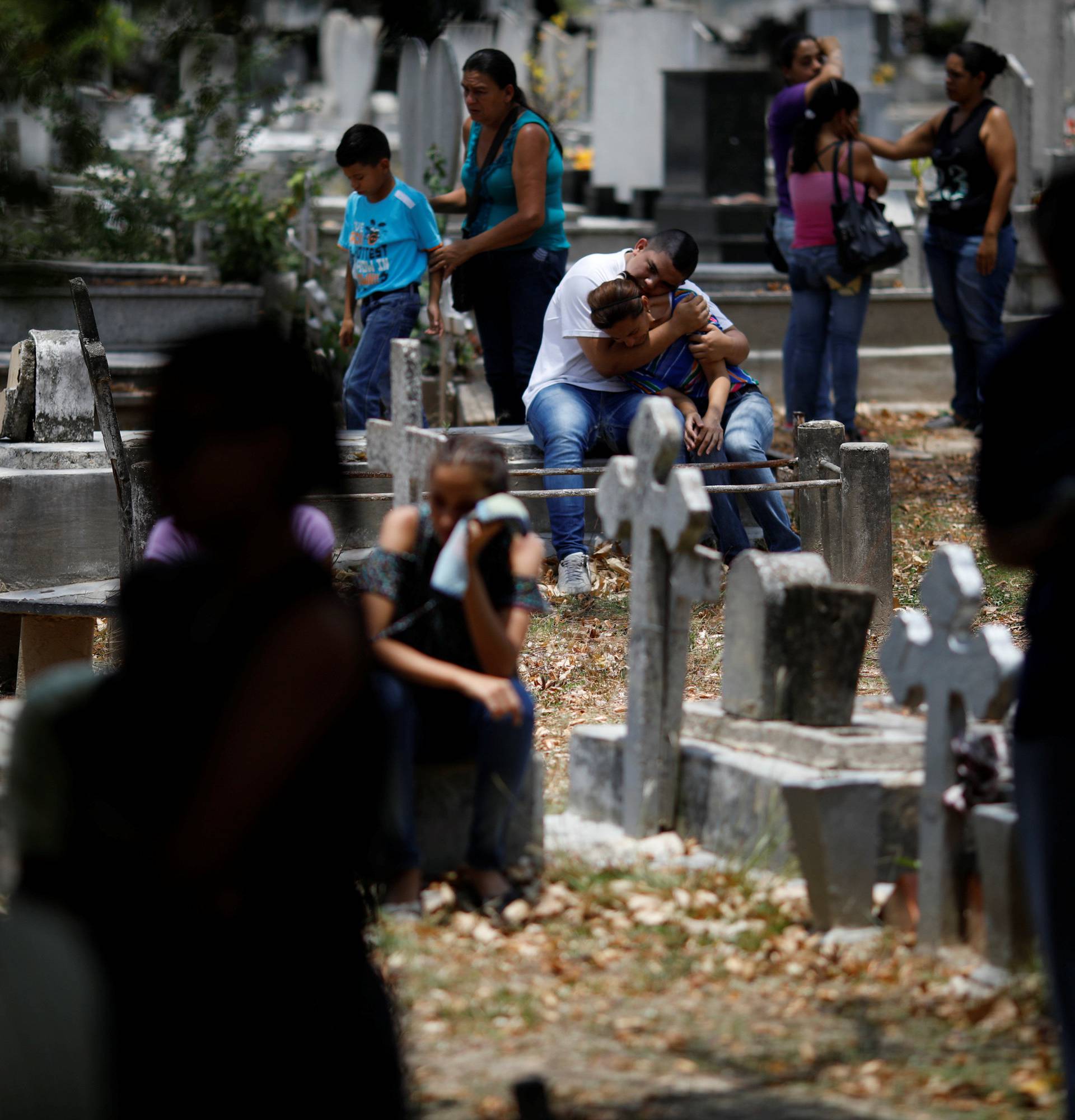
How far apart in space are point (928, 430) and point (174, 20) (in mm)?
8859

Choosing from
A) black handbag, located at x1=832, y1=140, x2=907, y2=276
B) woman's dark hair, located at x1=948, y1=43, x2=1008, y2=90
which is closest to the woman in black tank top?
woman's dark hair, located at x1=948, y1=43, x2=1008, y2=90

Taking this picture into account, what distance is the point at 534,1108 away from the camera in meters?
2.59

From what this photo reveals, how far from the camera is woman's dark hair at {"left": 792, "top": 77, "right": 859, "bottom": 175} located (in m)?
8.33

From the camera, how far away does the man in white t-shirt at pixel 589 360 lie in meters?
6.41

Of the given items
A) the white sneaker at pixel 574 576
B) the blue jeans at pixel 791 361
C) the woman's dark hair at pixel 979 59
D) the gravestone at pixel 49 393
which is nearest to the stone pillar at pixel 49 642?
the gravestone at pixel 49 393

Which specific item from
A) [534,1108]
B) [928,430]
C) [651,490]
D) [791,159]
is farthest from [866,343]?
[534,1108]

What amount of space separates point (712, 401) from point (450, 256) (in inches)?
60.6

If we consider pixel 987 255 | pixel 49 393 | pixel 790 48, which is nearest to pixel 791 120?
pixel 790 48

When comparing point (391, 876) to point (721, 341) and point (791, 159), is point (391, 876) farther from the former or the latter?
point (791, 159)

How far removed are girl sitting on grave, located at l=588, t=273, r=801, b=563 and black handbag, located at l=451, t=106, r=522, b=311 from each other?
1.27 metres

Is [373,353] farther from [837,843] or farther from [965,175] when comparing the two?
[837,843]

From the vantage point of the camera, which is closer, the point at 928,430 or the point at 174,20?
the point at 174,20

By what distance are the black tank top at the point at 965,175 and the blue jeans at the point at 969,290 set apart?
110 millimetres

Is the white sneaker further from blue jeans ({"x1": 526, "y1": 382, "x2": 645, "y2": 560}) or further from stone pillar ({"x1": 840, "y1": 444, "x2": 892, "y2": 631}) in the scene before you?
stone pillar ({"x1": 840, "y1": 444, "x2": 892, "y2": 631})
